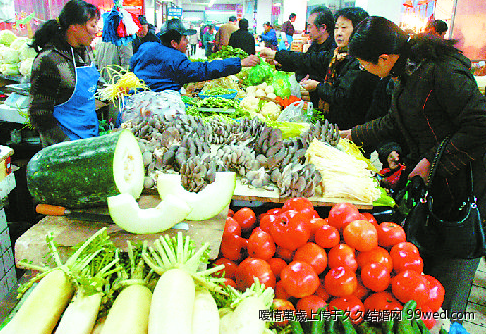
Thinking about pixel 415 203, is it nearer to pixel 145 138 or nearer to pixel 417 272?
pixel 417 272

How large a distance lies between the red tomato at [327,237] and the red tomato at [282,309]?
0.34 m

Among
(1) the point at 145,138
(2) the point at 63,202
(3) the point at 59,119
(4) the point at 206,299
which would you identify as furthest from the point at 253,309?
(3) the point at 59,119

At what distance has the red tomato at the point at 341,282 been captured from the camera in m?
1.53

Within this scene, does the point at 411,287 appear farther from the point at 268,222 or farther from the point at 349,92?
the point at 349,92

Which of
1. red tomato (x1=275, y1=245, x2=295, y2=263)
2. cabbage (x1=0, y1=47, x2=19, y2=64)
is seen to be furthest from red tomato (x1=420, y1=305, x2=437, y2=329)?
cabbage (x1=0, y1=47, x2=19, y2=64)

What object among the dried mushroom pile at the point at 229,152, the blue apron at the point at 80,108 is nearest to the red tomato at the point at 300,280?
the dried mushroom pile at the point at 229,152

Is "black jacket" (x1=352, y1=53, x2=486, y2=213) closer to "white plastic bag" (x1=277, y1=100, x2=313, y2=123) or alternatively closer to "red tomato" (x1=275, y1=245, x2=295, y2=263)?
"red tomato" (x1=275, y1=245, x2=295, y2=263)

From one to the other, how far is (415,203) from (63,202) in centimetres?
232

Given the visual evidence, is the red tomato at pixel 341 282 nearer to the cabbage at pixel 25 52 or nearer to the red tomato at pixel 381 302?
the red tomato at pixel 381 302

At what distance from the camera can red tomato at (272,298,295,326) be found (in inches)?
57.0

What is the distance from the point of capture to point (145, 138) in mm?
2832

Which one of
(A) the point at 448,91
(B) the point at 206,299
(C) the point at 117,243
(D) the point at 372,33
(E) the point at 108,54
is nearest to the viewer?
(B) the point at 206,299

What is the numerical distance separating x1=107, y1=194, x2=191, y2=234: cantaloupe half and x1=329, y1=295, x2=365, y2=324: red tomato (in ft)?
2.64

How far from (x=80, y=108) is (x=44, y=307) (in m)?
2.84
